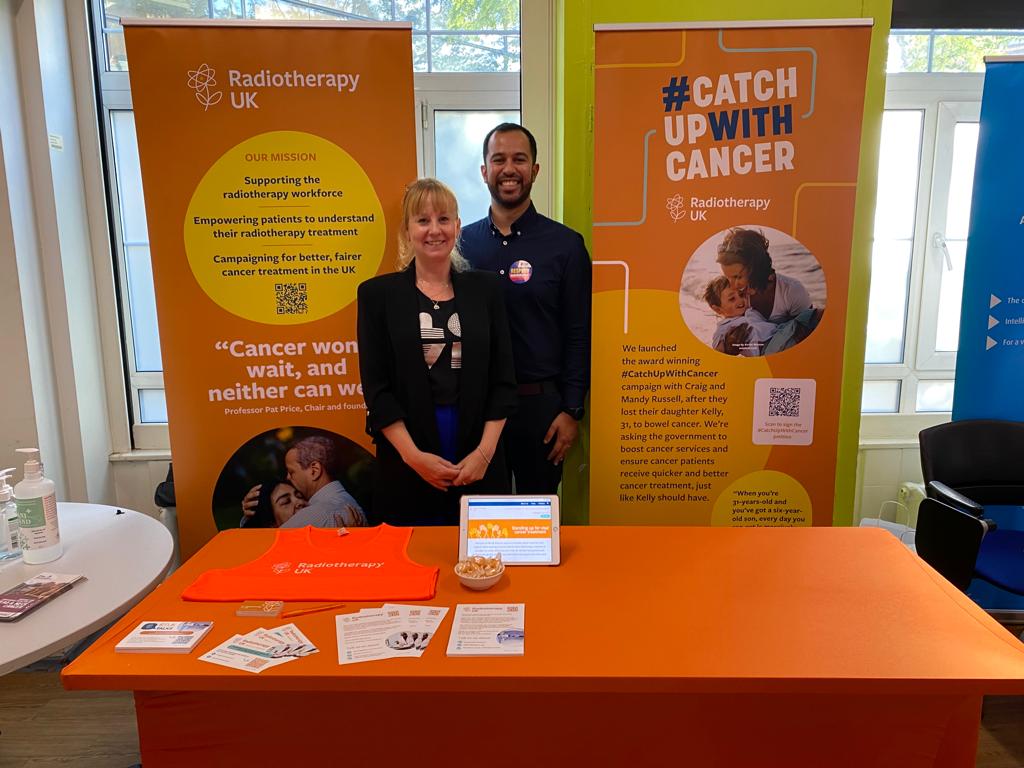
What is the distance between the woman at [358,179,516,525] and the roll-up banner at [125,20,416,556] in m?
0.46

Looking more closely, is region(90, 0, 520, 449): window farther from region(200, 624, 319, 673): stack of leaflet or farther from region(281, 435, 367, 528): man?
region(200, 624, 319, 673): stack of leaflet

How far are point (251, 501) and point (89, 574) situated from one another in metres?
1.07

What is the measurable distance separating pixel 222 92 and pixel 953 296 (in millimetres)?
3514

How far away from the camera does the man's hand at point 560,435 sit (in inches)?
97.3

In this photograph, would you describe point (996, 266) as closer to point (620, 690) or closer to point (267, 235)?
point (620, 690)

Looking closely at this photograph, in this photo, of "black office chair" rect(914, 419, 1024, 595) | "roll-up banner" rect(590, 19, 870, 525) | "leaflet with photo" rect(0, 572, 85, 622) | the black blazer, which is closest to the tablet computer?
the black blazer

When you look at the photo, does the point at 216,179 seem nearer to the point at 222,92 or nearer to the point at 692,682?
the point at 222,92

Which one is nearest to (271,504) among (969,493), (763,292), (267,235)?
(267,235)

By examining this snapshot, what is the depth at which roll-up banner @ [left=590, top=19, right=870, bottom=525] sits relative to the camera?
7.57 feet

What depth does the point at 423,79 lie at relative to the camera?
3109 millimetres

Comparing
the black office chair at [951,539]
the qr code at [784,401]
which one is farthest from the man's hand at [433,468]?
the black office chair at [951,539]

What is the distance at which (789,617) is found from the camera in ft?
4.05

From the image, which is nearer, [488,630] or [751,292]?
[488,630]

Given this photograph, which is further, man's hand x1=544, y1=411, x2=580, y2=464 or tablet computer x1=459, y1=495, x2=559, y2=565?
man's hand x1=544, y1=411, x2=580, y2=464
